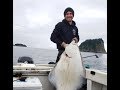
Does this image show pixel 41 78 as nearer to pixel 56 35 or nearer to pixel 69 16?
pixel 56 35

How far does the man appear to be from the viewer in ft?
11.3

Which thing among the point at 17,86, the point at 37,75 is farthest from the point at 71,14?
the point at 17,86

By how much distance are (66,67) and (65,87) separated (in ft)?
0.95

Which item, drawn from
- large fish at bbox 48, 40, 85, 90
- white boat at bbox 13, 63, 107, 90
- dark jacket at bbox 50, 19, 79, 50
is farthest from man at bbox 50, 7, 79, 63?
white boat at bbox 13, 63, 107, 90

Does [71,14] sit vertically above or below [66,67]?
above

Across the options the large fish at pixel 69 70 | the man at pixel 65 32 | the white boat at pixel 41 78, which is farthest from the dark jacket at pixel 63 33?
the white boat at pixel 41 78

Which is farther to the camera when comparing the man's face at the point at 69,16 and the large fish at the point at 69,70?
the man's face at the point at 69,16

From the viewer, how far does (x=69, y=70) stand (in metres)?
3.33

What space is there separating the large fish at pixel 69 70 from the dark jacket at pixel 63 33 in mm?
156

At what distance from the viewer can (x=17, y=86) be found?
271cm

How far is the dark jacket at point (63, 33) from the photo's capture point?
3453 mm

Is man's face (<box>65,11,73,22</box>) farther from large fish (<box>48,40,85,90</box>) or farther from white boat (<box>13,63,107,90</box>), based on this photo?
white boat (<box>13,63,107,90</box>)

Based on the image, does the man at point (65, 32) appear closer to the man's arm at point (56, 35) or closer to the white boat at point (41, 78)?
the man's arm at point (56, 35)
